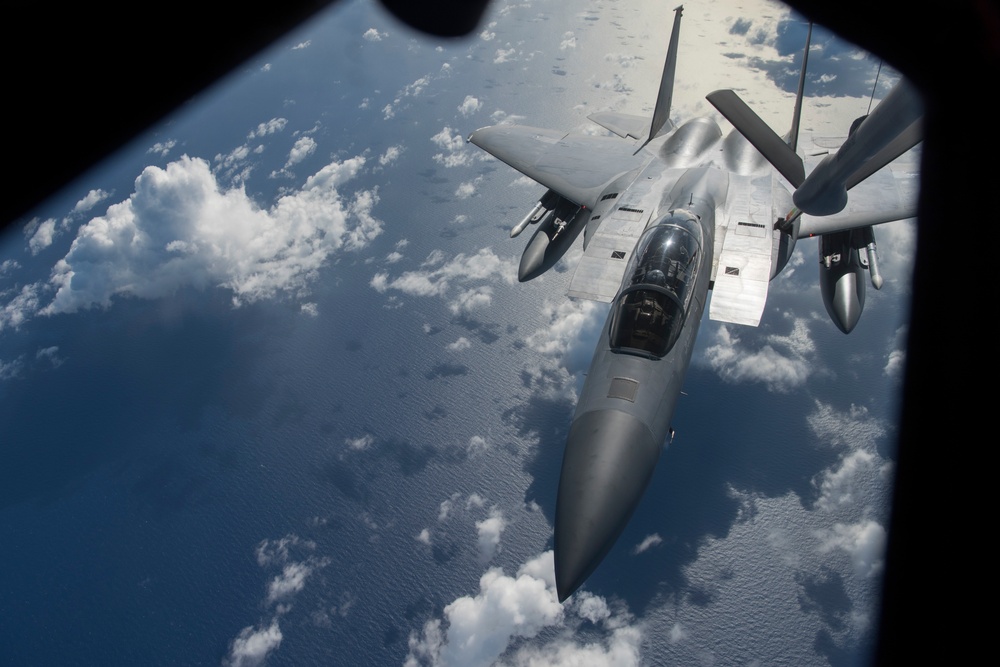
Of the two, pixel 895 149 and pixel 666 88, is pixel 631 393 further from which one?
pixel 666 88

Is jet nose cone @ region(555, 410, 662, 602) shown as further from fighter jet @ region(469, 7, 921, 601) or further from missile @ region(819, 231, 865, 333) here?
missile @ region(819, 231, 865, 333)

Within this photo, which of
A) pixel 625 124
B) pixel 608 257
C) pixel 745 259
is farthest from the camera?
pixel 625 124

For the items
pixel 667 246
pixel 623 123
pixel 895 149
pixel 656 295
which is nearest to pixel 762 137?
pixel 667 246

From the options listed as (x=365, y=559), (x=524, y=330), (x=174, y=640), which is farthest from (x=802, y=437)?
(x=174, y=640)

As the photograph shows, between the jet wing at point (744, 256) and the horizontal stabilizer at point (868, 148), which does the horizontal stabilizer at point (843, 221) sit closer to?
the jet wing at point (744, 256)

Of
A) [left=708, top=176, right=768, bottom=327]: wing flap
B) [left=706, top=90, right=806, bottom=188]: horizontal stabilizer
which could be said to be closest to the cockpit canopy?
[left=708, top=176, right=768, bottom=327]: wing flap

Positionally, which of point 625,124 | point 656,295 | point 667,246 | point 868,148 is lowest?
point 625,124
